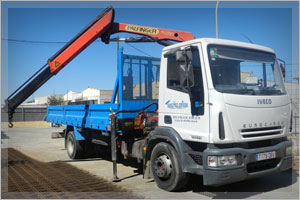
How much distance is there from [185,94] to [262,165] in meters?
1.70

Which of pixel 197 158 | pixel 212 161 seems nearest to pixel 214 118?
pixel 212 161

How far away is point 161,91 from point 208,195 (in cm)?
202

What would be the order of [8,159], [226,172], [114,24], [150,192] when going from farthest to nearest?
[8,159] → [114,24] → [150,192] → [226,172]

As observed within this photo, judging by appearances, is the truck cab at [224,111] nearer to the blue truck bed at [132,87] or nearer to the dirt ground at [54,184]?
the dirt ground at [54,184]

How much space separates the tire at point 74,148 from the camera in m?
8.45

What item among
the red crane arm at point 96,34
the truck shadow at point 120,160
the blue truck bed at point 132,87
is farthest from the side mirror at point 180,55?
the red crane arm at point 96,34

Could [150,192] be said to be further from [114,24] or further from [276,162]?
[114,24]

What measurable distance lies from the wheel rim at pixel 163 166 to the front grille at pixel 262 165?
130cm

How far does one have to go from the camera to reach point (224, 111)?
13.8 feet

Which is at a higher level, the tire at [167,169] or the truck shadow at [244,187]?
the tire at [167,169]

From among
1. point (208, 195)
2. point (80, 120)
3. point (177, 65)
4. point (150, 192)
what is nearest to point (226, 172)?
point (208, 195)

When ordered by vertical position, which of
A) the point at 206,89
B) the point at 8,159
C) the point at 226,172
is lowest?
the point at 8,159

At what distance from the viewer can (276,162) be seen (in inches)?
187

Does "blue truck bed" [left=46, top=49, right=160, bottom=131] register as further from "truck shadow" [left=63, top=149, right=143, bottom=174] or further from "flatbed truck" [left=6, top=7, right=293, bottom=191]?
"truck shadow" [left=63, top=149, right=143, bottom=174]
